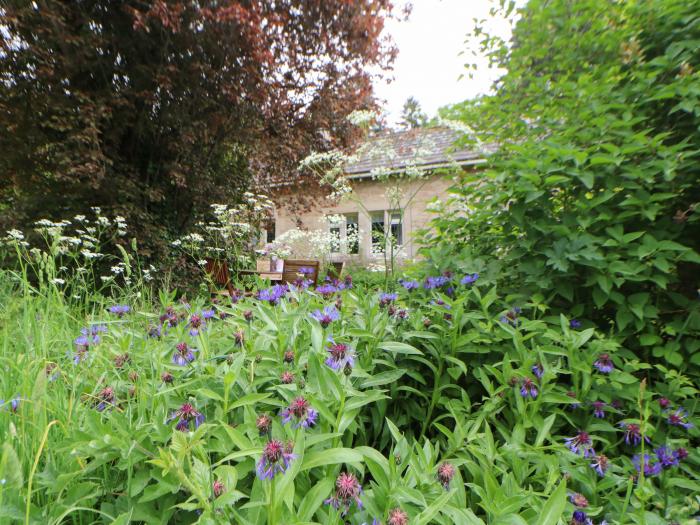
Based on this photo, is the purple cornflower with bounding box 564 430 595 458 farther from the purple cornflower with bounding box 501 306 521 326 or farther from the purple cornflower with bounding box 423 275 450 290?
the purple cornflower with bounding box 423 275 450 290

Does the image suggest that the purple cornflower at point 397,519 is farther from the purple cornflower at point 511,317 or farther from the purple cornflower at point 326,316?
the purple cornflower at point 511,317

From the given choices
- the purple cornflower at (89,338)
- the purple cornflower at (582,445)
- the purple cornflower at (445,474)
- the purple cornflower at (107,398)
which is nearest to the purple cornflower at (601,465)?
the purple cornflower at (582,445)

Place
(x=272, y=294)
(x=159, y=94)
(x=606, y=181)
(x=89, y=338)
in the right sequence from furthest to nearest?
(x=159, y=94)
(x=272, y=294)
(x=606, y=181)
(x=89, y=338)

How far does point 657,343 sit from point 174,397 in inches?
71.6

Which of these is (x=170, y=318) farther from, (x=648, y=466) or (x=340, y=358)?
(x=648, y=466)

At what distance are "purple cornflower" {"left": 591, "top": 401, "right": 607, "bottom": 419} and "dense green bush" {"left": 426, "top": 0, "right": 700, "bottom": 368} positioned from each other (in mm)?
352

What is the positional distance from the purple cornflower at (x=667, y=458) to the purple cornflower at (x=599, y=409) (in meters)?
0.17

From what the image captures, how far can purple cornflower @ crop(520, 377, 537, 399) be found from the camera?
1.23 m

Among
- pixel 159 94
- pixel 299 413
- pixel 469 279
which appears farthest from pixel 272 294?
pixel 159 94

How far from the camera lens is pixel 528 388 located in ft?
4.09

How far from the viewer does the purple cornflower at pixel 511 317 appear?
1530mm

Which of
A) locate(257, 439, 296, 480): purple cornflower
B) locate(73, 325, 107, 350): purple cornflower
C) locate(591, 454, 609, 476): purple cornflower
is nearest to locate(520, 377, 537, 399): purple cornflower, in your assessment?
locate(591, 454, 609, 476): purple cornflower

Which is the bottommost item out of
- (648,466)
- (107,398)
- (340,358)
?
(648,466)

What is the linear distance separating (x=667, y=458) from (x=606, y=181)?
105cm
